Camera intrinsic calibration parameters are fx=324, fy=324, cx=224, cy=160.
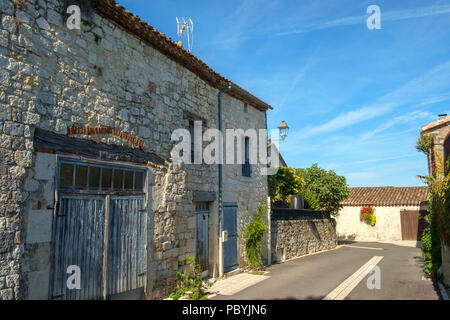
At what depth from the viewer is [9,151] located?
14.1 ft

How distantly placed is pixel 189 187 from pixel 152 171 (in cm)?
131

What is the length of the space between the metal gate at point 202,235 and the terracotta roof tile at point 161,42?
347 cm

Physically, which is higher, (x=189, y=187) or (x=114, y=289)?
(x=189, y=187)

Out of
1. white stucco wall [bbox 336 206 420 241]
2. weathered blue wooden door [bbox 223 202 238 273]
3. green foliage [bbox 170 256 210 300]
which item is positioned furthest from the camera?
white stucco wall [bbox 336 206 420 241]

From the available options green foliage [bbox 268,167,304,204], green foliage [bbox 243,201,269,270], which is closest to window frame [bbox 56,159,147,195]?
green foliage [bbox 243,201,269,270]

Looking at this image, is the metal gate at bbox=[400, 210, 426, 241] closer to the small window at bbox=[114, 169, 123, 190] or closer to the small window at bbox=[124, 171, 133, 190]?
the small window at bbox=[124, 171, 133, 190]

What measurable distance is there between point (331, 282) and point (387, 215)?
16642 millimetres

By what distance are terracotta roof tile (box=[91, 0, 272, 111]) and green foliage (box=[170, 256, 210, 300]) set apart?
4662 millimetres

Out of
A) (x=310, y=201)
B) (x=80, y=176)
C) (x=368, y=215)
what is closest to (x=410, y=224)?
(x=368, y=215)

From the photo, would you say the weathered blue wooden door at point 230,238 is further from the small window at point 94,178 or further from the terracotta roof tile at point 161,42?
the small window at point 94,178

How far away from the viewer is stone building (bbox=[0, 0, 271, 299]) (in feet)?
14.6

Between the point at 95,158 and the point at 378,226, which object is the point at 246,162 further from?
the point at 378,226

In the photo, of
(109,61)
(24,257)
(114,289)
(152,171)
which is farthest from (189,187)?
(24,257)
